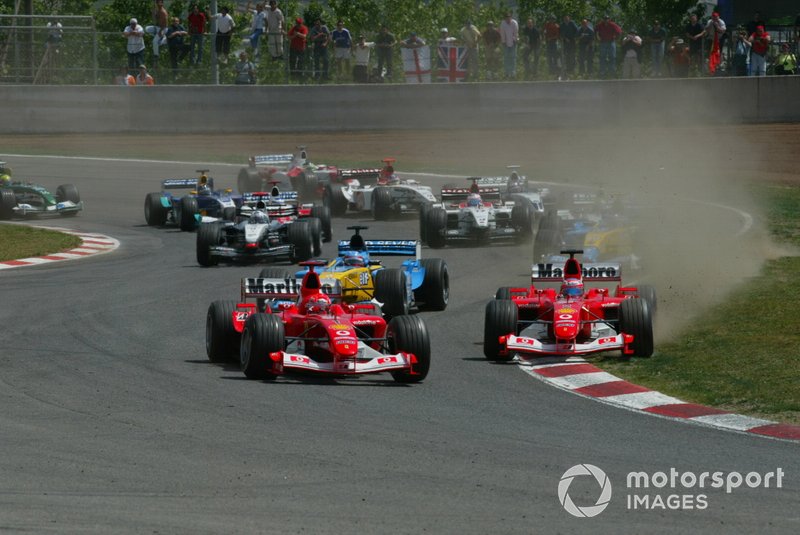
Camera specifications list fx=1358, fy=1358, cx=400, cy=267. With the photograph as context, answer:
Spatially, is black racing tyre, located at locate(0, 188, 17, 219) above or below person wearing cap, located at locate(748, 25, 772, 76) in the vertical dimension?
below

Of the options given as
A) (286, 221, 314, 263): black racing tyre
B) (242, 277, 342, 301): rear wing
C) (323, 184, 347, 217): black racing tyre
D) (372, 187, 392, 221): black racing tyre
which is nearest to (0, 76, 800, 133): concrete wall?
(323, 184, 347, 217): black racing tyre

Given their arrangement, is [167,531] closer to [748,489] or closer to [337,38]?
[748,489]

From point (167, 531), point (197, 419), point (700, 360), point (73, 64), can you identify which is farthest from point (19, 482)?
point (73, 64)

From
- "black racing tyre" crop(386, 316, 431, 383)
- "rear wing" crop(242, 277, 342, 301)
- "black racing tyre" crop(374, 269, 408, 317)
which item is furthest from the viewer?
"black racing tyre" crop(374, 269, 408, 317)

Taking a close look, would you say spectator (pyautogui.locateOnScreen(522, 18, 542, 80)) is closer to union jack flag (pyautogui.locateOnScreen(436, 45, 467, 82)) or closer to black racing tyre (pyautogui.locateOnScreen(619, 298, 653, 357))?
union jack flag (pyautogui.locateOnScreen(436, 45, 467, 82))

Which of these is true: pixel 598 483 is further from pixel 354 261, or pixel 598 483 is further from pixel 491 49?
pixel 491 49

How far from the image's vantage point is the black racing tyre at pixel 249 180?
3238 centimetres

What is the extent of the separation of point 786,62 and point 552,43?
7253 millimetres

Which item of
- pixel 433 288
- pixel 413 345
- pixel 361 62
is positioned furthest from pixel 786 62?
pixel 413 345

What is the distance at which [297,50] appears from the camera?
43.4 m

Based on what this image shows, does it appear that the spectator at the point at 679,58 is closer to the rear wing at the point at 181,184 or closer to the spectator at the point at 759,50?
the spectator at the point at 759,50

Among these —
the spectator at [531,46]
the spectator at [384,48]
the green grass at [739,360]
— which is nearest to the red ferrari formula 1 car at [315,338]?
the green grass at [739,360]

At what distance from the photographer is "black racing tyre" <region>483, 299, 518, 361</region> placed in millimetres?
14039

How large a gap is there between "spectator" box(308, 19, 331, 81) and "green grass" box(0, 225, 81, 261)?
17749 mm
